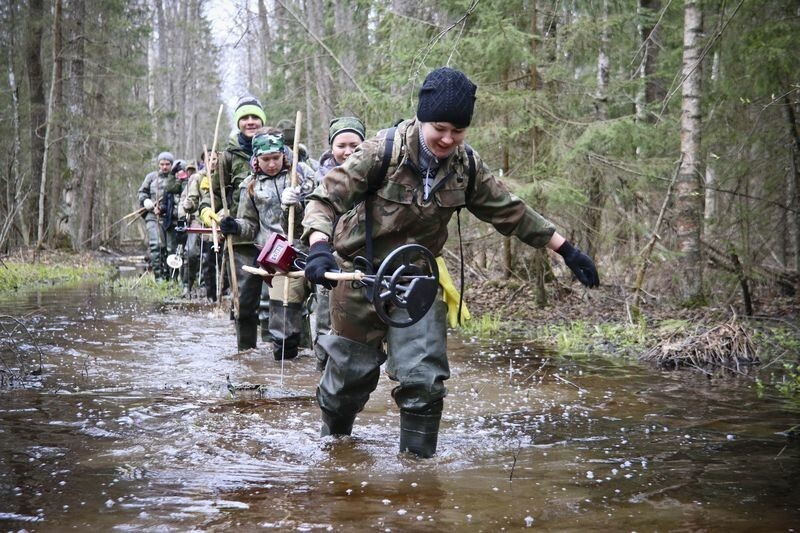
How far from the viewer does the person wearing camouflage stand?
7.67m

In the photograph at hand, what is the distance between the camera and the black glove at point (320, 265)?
4098 millimetres

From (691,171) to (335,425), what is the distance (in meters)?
6.70

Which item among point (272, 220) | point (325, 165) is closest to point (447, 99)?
point (325, 165)

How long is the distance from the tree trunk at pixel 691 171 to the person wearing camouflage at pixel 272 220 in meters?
4.88

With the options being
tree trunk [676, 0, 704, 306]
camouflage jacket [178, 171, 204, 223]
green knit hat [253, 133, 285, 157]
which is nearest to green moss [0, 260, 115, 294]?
camouflage jacket [178, 171, 204, 223]

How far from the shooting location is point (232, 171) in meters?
9.01

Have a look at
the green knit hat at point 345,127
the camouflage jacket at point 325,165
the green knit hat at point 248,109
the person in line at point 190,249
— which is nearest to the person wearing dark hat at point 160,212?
the person in line at point 190,249

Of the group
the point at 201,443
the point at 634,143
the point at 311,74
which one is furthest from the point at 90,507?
the point at 311,74

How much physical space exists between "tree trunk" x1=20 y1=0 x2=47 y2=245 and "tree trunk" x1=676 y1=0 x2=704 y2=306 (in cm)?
1689

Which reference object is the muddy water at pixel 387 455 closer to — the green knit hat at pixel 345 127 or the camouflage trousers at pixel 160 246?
the green knit hat at pixel 345 127

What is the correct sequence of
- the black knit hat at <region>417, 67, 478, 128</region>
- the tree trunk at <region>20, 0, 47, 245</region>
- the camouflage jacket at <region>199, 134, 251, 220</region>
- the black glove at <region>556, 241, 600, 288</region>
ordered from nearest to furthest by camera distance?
the black knit hat at <region>417, 67, 478, 128</region>
the black glove at <region>556, 241, 600, 288</region>
the camouflage jacket at <region>199, 134, 251, 220</region>
the tree trunk at <region>20, 0, 47, 245</region>

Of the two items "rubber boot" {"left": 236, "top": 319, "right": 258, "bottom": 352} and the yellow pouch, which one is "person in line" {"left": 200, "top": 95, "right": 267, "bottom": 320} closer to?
"rubber boot" {"left": 236, "top": 319, "right": 258, "bottom": 352}

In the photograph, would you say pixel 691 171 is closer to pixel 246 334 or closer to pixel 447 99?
pixel 246 334

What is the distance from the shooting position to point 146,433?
5102 mm
